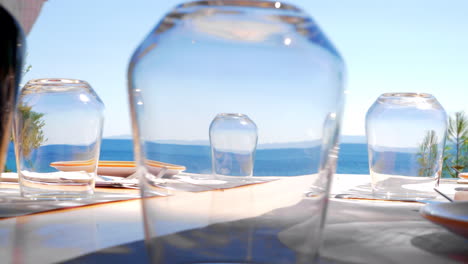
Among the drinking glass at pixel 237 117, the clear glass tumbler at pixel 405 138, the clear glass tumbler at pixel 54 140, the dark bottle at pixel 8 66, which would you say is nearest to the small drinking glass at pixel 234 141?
the drinking glass at pixel 237 117

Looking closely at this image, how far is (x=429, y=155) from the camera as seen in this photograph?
101cm

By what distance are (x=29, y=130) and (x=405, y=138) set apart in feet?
2.37

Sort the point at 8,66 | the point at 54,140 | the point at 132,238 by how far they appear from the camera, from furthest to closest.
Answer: the point at 54,140, the point at 132,238, the point at 8,66

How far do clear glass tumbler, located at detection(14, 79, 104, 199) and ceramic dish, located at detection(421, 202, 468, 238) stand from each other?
50 cm

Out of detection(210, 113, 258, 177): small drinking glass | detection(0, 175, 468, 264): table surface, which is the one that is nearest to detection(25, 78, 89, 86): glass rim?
detection(0, 175, 468, 264): table surface

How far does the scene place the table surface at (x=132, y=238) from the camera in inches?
15.1

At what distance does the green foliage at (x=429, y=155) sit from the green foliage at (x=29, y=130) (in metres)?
0.71

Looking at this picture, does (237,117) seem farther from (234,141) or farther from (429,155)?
(429,155)

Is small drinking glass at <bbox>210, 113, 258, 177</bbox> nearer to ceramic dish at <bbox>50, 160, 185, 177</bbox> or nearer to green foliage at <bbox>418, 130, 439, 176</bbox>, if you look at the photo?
ceramic dish at <bbox>50, 160, 185, 177</bbox>

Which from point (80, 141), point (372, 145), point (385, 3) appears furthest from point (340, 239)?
point (385, 3)

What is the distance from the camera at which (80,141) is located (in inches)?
31.0

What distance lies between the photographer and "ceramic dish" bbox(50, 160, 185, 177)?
11.7 inches

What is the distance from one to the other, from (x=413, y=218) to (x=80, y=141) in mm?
505

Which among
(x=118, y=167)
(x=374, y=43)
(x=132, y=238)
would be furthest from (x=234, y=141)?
(x=374, y=43)
